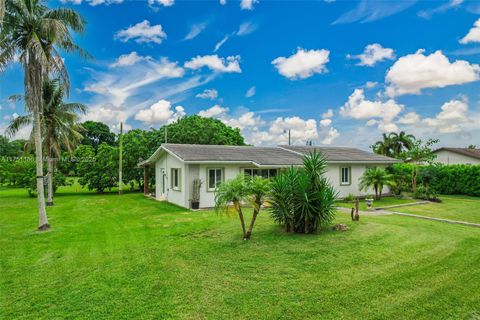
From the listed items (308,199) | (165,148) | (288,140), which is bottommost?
(308,199)

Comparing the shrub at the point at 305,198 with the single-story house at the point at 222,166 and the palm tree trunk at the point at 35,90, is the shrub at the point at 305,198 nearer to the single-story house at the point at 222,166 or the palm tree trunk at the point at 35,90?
the single-story house at the point at 222,166

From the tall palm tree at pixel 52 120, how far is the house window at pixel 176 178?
7.51m

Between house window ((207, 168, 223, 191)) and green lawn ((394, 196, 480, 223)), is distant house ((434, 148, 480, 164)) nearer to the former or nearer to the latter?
Answer: green lawn ((394, 196, 480, 223))

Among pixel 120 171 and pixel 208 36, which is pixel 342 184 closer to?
pixel 208 36

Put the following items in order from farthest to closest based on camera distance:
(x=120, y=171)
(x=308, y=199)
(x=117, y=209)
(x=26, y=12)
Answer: (x=120, y=171)
(x=117, y=209)
(x=26, y=12)
(x=308, y=199)

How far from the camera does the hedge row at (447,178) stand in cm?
2102

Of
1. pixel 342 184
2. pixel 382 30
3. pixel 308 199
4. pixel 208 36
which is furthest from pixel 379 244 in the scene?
pixel 208 36

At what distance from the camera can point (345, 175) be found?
20.7 meters

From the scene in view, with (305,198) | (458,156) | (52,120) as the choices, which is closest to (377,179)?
(305,198)

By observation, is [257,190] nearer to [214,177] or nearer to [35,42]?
[214,177]

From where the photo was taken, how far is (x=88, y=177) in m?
25.9

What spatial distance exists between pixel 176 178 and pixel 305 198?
11082 mm

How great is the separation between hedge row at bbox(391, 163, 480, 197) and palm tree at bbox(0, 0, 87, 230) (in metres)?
22.3

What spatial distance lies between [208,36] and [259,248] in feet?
55.6
